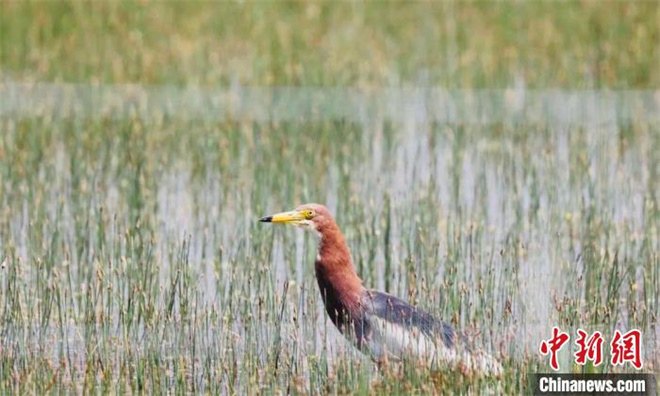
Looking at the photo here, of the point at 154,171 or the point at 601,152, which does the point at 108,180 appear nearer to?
the point at 154,171

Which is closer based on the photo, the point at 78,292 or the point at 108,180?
the point at 78,292

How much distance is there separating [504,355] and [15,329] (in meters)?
2.44

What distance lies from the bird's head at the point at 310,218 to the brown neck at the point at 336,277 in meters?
0.02

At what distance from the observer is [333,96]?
1573cm

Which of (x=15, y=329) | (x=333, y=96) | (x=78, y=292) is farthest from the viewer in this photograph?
(x=333, y=96)

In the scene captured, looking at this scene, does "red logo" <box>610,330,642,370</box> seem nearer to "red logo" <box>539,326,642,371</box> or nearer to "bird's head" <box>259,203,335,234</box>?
"red logo" <box>539,326,642,371</box>

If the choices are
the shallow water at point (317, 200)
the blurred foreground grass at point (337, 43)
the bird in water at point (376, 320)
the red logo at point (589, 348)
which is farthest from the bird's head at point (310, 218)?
the blurred foreground grass at point (337, 43)

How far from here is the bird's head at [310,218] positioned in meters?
8.08

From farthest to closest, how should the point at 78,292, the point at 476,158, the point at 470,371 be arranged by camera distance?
1. the point at 476,158
2. the point at 78,292
3. the point at 470,371

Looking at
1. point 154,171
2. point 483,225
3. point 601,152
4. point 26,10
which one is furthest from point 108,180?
point 26,10

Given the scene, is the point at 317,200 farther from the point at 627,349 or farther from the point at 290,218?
the point at 627,349

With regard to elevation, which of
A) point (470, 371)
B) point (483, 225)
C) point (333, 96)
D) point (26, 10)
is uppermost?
point (26, 10)

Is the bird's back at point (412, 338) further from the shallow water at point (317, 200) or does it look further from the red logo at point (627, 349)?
the red logo at point (627, 349)

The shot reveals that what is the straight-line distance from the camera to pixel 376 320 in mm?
7625
